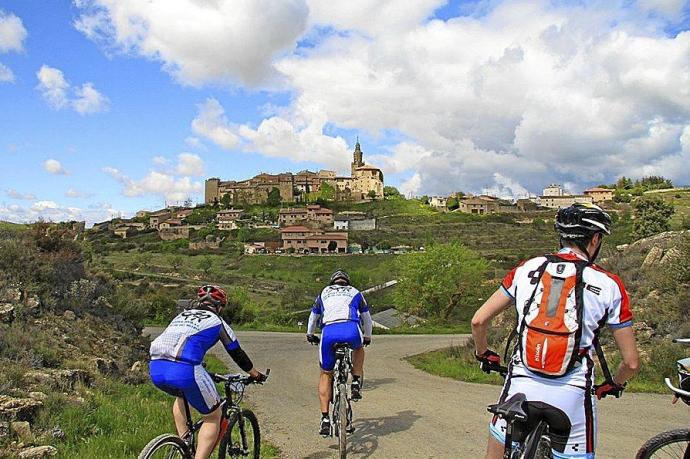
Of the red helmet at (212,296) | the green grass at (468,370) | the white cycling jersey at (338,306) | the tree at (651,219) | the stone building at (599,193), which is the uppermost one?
the stone building at (599,193)

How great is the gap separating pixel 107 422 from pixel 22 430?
1017mm

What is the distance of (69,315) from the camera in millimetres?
10266

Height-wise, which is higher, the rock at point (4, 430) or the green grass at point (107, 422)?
the rock at point (4, 430)

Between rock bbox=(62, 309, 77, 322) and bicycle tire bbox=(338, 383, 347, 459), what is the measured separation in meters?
6.29

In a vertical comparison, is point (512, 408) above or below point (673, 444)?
above

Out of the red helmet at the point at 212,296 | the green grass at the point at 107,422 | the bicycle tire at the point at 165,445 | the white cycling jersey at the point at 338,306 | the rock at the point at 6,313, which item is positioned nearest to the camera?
the bicycle tire at the point at 165,445

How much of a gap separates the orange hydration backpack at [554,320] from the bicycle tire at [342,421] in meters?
3.31

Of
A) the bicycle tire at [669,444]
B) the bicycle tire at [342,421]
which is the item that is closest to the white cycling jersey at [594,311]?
the bicycle tire at [669,444]

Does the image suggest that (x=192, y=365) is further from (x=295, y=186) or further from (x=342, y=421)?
(x=295, y=186)

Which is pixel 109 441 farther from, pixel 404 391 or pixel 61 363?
pixel 404 391

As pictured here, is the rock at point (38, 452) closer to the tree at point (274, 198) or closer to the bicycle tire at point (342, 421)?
the bicycle tire at point (342, 421)

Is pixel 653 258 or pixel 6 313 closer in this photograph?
pixel 6 313

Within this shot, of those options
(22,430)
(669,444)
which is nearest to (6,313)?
(22,430)

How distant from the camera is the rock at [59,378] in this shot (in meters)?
6.93
